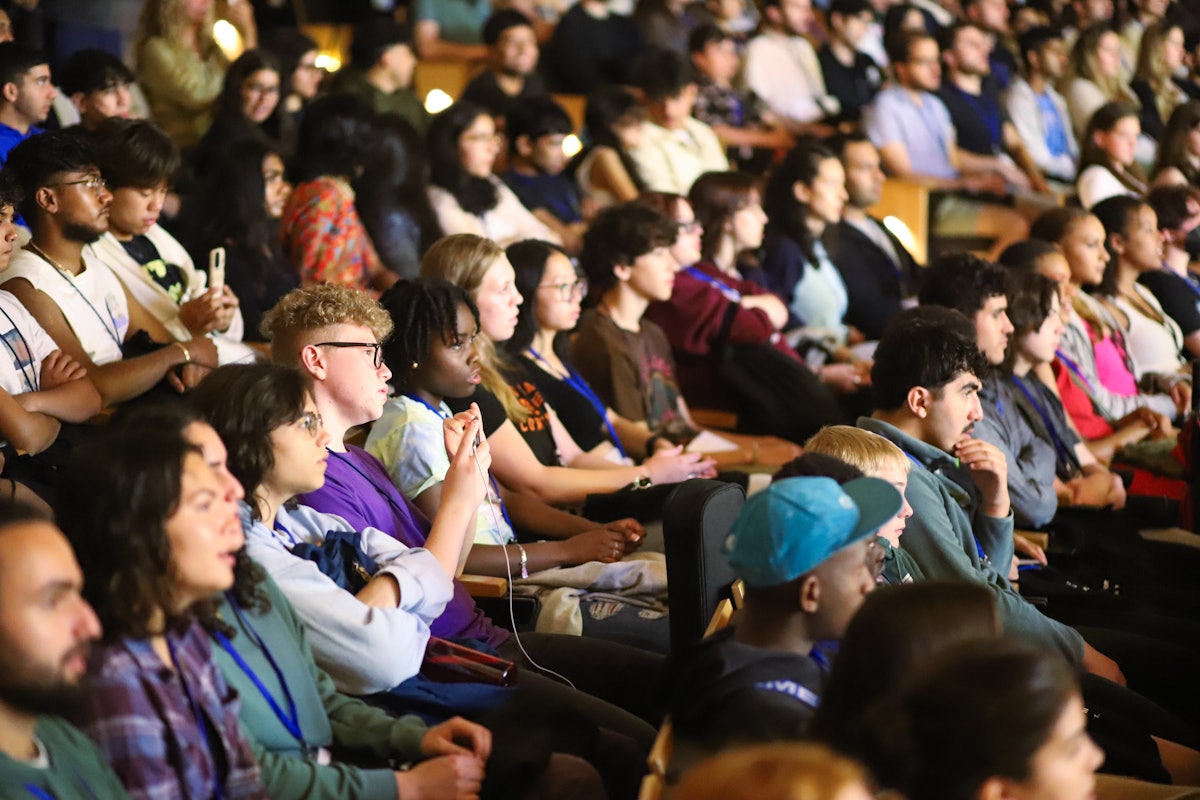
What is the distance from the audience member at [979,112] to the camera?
22.8 ft

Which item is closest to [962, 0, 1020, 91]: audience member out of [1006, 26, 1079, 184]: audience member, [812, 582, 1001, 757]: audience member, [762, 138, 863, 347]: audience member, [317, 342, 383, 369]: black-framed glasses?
[1006, 26, 1079, 184]: audience member

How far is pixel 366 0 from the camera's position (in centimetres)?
658

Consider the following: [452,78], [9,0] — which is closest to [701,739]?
[9,0]

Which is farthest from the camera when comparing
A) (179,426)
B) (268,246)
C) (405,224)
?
(405,224)

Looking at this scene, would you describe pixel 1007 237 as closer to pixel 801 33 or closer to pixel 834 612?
pixel 801 33

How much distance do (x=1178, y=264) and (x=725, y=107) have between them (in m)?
2.16

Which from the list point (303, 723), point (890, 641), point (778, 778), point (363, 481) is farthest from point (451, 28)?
point (778, 778)

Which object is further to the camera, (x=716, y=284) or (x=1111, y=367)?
(x=1111, y=367)

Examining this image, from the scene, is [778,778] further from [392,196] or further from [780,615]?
[392,196]

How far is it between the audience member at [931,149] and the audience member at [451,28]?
192 centimetres

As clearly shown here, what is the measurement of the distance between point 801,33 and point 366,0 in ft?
7.45

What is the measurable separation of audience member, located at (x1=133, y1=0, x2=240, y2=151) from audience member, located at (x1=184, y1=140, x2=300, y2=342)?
3.06 ft

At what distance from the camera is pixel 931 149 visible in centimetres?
667

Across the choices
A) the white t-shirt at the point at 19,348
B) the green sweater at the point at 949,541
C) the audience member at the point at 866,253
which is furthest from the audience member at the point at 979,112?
the white t-shirt at the point at 19,348
